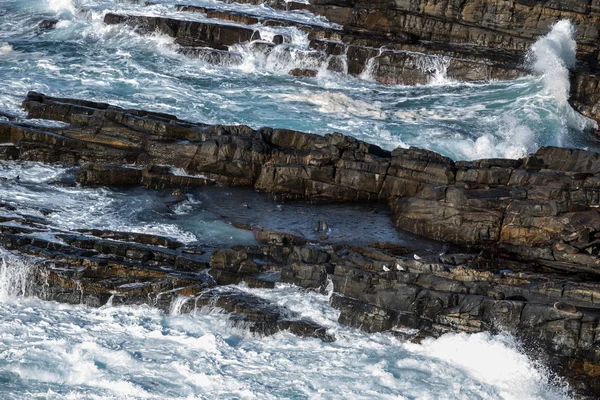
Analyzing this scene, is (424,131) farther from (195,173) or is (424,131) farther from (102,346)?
(102,346)

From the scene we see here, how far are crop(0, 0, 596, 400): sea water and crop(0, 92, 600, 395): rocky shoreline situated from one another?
1.40ft

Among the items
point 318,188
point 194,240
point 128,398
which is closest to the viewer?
point 128,398

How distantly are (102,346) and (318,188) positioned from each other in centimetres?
830

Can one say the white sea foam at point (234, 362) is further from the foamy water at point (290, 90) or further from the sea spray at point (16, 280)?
the foamy water at point (290, 90)

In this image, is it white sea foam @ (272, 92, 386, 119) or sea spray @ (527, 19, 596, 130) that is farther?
sea spray @ (527, 19, 596, 130)

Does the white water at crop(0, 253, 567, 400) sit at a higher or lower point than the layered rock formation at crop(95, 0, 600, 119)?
lower

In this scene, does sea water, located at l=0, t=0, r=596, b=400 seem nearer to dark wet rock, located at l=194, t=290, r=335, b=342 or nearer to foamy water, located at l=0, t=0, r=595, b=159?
foamy water, located at l=0, t=0, r=595, b=159

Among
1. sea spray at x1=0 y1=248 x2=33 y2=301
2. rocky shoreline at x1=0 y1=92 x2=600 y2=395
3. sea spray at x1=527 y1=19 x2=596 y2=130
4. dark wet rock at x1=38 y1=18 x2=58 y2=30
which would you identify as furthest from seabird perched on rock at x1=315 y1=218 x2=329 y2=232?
dark wet rock at x1=38 y1=18 x2=58 y2=30

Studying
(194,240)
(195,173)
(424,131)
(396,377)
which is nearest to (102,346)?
(194,240)

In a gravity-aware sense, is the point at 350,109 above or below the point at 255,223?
above

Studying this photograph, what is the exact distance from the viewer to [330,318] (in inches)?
779

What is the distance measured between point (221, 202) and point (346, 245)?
13.6 feet

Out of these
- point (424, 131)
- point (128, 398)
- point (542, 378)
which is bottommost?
point (128, 398)

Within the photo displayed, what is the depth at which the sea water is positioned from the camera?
18297 millimetres
